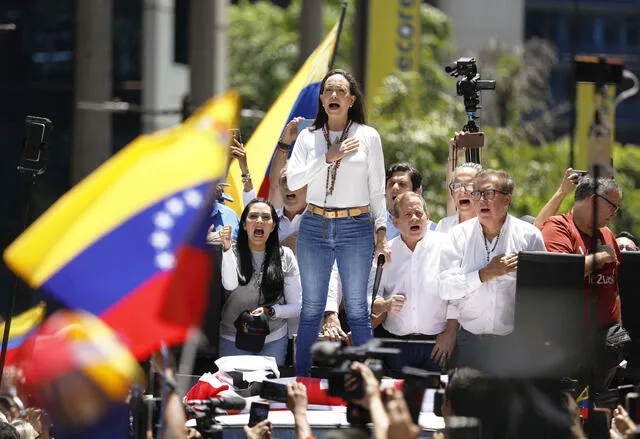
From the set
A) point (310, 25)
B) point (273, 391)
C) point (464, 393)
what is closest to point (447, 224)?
point (273, 391)

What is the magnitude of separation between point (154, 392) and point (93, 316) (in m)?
2.27

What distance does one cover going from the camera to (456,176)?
38.6 feet

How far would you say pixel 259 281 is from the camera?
1146cm

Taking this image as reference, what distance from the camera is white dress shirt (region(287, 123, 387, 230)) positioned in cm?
1084

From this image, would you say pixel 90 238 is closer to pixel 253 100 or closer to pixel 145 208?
pixel 145 208

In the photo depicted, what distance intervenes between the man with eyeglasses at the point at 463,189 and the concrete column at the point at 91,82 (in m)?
20.4

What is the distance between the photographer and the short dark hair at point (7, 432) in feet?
29.6

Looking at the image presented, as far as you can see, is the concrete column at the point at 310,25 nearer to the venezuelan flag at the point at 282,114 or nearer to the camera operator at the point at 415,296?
the venezuelan flag at the point at 282,114

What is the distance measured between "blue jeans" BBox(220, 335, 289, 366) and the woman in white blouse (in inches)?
17.9

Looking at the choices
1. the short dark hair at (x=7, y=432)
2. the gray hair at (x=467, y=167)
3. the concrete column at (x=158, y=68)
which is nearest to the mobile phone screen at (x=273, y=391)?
the short dark hair at (x=7, y=432)

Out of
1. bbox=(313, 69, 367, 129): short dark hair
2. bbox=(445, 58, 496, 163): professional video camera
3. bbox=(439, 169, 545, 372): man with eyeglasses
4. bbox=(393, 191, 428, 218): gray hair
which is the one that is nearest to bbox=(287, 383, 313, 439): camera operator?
bbox=(439, 169, 545, 372): man with eyeglasses

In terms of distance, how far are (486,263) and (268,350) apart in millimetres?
1771

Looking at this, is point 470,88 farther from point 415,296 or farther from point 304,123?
point 415,296

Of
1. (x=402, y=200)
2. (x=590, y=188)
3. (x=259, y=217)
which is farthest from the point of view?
(x=402, y=200)
